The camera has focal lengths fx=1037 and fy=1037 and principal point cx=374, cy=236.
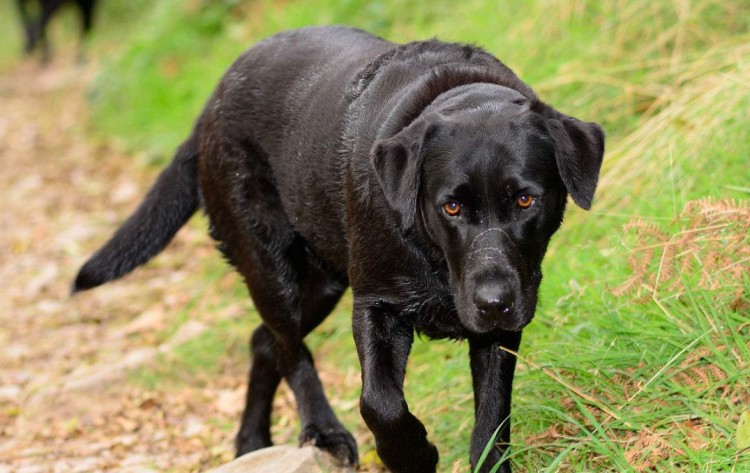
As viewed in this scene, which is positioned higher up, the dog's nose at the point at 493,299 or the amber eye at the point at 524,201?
the amber eye at the point at 524,201

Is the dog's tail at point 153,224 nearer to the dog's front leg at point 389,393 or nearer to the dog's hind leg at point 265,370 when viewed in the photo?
the dog's hind leg at point 265,370

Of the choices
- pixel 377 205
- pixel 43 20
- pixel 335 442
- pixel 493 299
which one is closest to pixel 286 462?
pixel 335 442

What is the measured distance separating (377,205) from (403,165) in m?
0.25

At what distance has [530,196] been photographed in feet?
9.67

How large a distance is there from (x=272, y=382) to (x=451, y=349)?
2.54ft

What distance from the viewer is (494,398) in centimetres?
328

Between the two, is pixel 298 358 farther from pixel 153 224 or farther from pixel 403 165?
pixel 403 165

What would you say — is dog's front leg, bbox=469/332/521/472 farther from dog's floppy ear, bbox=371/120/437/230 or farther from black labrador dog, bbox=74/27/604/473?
dog's floppy ear, bbox=371/120/437/230

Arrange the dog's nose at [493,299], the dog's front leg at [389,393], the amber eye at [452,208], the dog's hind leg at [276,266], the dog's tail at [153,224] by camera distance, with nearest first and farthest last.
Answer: the dog's nose at [493,299] → the amber eye at [452,208] → the dog's front leg at [389,393] → the dog's hind leg at [276,266] → the dog's tail at [153,224]

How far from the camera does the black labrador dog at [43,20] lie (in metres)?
16.3

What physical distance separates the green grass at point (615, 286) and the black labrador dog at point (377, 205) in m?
0.34

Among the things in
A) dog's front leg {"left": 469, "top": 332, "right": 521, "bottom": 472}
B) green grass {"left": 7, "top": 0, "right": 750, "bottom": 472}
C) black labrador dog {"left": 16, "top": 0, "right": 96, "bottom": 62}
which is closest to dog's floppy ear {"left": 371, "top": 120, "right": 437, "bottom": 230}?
dog's front leg {"left": 469, "top": 332, "right": 521, "bottom": 472}

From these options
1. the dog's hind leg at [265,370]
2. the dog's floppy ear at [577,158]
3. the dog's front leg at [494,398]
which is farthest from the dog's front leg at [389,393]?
the dog's hind leg at [265,370]

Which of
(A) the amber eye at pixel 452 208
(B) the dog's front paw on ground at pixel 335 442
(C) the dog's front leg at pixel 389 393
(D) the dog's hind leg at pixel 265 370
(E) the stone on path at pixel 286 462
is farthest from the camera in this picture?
(D) the dog's hind leg at pixel 265 370
